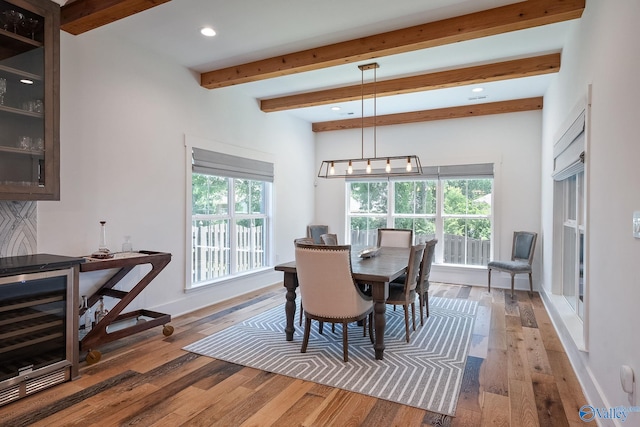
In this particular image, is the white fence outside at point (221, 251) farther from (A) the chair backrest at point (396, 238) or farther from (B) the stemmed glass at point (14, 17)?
(B) the stemmed glass at point (14, 17)

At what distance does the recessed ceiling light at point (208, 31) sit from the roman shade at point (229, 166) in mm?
1356

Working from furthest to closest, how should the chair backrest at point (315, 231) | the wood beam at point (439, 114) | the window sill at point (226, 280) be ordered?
1. the chair backrest at point (315, 231)
2. the wood beam at point (439, 114)
3. the window sill at point (226, 280)

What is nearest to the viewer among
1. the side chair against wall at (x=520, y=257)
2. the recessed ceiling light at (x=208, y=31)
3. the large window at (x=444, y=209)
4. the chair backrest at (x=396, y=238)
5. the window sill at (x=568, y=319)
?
the window sill at (x=568, y=319)

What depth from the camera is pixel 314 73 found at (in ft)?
14.3

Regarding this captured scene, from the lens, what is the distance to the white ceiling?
2856 mm

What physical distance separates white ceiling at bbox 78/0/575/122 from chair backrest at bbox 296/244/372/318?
1.89m

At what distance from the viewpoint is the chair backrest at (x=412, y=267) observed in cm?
331

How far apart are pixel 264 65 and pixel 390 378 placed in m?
3.24

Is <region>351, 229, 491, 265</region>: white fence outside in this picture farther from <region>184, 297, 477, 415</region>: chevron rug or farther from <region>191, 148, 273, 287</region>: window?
<region>184, 297, 477, 415</region>: chevron rug

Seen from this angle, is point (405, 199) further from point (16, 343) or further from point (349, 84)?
point (16, 343)

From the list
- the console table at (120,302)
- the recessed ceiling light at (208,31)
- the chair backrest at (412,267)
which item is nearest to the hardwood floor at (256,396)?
the console table at (120,302)

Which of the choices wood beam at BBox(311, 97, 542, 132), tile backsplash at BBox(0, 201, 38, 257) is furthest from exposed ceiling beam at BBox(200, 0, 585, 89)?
wood beam at BBox(311, 97, 542, 132)

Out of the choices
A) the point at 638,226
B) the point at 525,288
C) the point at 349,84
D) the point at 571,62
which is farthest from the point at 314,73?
the point at 525,288

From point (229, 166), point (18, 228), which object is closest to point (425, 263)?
point (229, 166)
